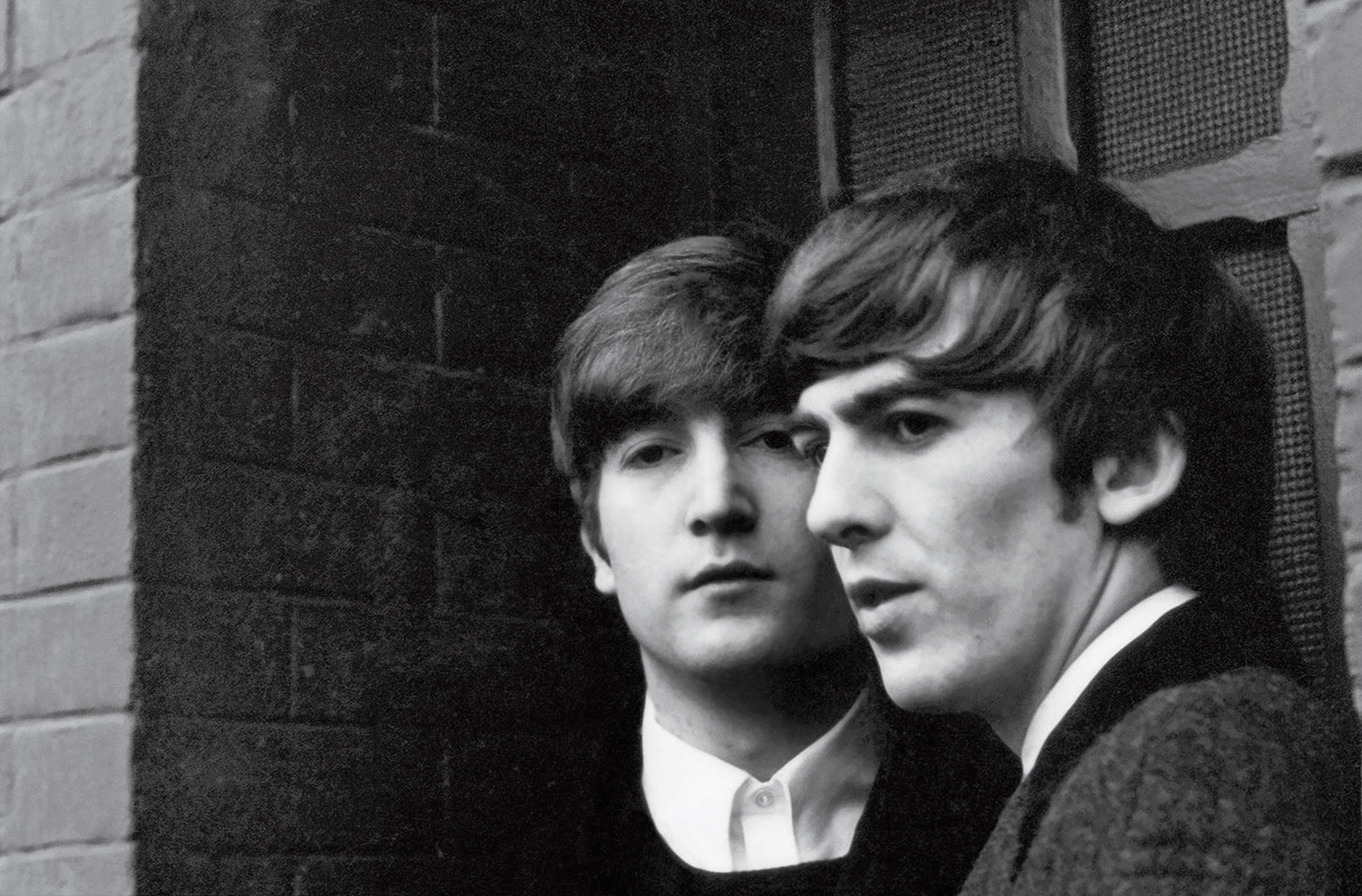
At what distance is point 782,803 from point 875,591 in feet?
1.75

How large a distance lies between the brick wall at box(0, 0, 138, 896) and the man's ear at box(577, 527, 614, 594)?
0.51m

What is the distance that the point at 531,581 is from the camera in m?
2.61

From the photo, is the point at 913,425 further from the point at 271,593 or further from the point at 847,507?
the point at 271,593

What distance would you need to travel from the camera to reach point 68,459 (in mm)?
2307

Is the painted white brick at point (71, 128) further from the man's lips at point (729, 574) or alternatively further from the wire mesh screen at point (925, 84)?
the wire mesh screen at point (925, 84)

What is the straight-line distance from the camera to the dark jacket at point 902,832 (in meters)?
2.12

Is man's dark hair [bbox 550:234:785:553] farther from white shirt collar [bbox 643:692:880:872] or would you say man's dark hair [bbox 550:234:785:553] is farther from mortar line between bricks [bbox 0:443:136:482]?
mortar line between bricks [bbox 0:443:136:482]

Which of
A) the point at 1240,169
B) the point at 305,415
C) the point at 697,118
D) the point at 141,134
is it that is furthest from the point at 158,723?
the point at 1240,169

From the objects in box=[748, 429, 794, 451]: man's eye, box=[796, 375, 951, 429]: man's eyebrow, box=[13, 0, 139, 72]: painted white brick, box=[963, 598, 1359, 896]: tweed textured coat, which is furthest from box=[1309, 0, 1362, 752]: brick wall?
box=[13, 0, 139, 72]: painted white brick

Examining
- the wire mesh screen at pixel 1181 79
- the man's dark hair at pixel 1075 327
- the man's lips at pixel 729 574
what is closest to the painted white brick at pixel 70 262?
the man's lips at pixel 729 574

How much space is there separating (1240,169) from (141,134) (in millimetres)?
1186

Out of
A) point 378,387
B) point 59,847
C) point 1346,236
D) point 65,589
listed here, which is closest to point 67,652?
point 65,589

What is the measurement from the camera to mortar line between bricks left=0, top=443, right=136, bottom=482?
7.40ft

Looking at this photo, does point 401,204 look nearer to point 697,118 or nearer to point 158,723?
point 697,118
